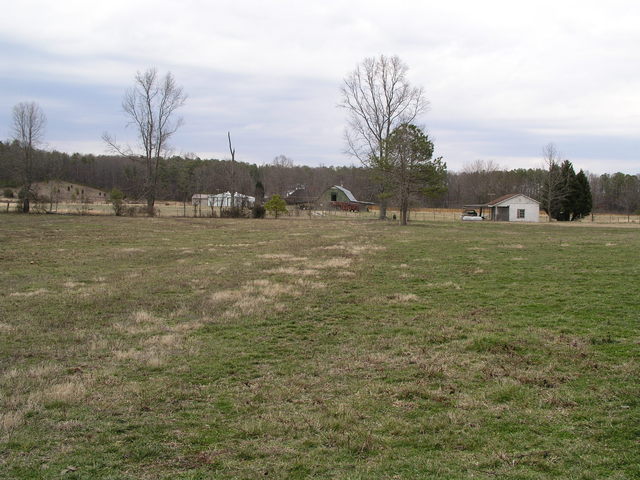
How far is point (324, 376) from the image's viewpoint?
614 cm

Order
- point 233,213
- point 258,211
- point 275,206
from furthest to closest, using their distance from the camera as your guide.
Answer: point 275,206
point 258,211
point 233,213

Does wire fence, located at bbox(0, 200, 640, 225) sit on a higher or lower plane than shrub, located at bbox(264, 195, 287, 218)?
lower

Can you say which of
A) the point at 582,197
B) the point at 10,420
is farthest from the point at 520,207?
the point at 10,420

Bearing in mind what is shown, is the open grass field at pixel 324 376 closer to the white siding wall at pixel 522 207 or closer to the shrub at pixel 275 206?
the shrub at pixel 275 206

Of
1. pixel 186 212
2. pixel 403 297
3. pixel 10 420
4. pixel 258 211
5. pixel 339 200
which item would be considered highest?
pixel 339 200

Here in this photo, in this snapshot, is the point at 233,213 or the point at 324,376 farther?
the point at 233,213

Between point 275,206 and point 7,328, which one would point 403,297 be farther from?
point 275,206

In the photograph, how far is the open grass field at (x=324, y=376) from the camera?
408 centimetres

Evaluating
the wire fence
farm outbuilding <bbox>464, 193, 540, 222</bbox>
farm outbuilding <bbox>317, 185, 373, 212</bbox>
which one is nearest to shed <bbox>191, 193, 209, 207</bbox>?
the wire fence

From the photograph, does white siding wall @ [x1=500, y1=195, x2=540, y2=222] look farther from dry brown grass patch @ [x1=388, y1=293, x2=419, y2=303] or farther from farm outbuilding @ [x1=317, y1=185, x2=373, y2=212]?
dry brown grass patch @ [x1=388, y1=293, x2=419, y2=303]

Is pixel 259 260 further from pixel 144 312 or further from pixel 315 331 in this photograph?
pixel 315 331

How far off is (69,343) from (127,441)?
12.8ft

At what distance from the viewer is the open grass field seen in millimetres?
4078

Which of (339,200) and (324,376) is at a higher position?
(339,200)
